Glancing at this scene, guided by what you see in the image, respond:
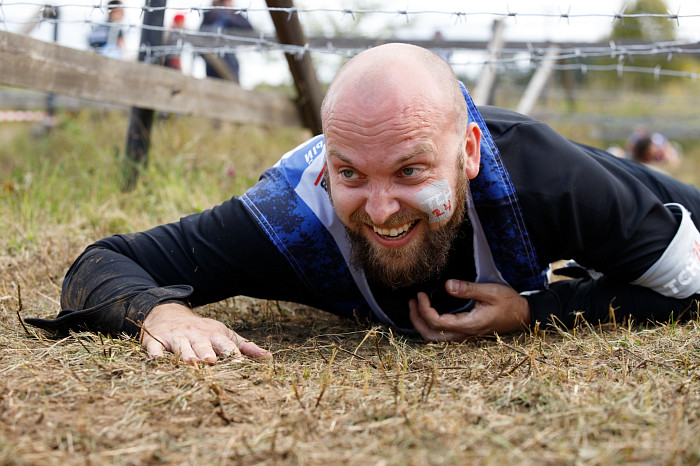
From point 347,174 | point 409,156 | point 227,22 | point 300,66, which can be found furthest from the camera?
point 227,22

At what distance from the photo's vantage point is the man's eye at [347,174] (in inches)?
95.6

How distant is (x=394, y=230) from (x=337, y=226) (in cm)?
25

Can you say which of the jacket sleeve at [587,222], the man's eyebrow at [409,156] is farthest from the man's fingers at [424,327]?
the man's eyebrow at [409,156]

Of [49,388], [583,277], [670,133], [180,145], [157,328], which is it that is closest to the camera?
[49,388]

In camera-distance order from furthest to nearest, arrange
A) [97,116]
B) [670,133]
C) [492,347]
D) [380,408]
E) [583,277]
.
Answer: [670,133] → [97,116] → [583,277] → [492,347] → [380,408]

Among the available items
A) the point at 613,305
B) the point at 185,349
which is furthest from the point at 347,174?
the point at 613,305

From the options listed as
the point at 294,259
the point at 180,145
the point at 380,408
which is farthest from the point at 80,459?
the point at 180,145

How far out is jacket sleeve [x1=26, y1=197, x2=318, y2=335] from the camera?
101 inches

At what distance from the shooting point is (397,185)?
2.39 metres

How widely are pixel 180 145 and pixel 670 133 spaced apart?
10.6m

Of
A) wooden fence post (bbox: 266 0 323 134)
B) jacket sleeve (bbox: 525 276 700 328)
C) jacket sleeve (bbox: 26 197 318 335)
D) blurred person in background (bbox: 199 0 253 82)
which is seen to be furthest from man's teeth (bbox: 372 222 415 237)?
blurred person in background (bbox: 199 0 253 82)

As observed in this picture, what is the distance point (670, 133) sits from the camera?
13102 mm

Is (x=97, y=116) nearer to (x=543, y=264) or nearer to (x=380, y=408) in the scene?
(x=543, y=264)

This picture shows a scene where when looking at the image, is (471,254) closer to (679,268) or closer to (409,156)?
(409,156)
